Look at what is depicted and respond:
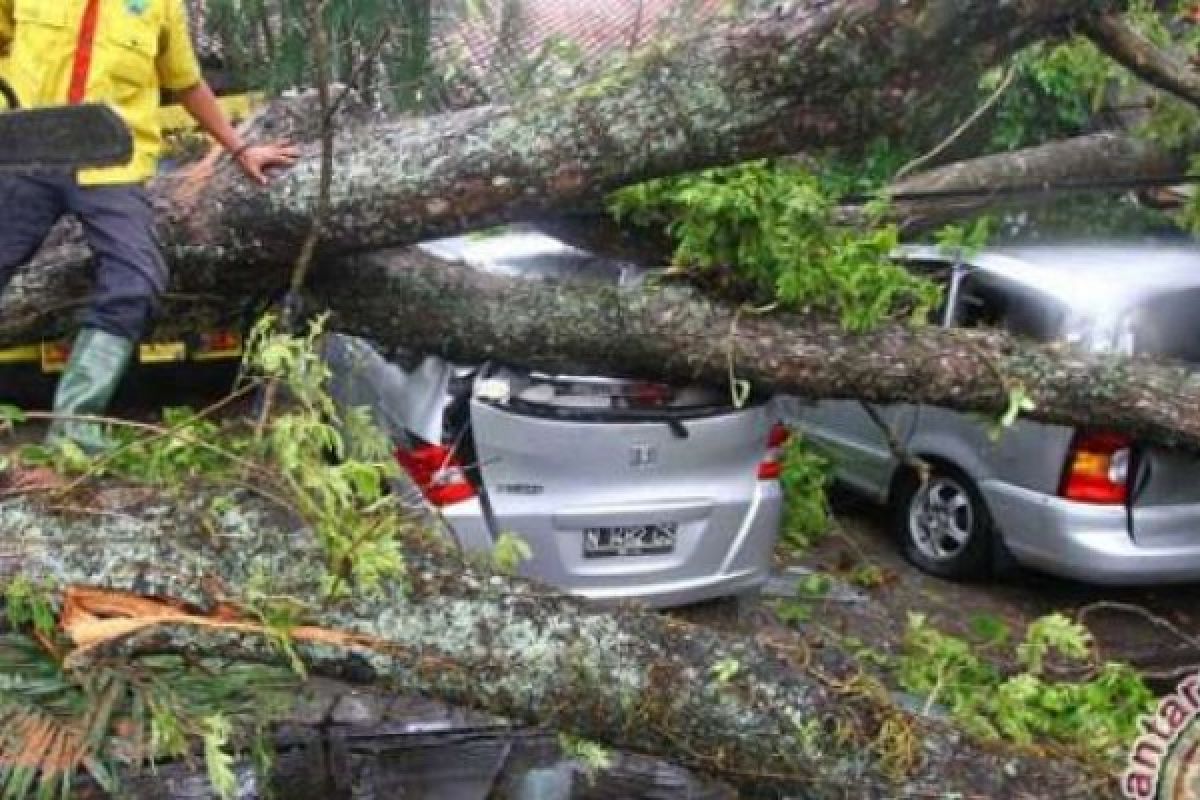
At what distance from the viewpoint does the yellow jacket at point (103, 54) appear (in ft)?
13.5

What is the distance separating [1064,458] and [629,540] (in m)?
2.17

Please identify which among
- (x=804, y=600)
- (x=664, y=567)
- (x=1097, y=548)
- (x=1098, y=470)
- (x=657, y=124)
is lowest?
(x=804, y=600)

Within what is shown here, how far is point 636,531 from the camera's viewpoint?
562 cm

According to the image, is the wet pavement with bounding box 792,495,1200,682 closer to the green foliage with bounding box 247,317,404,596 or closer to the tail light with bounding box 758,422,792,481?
the tail light with bounding box 758,422,792,481

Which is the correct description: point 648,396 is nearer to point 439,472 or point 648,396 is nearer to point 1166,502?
point 439,472

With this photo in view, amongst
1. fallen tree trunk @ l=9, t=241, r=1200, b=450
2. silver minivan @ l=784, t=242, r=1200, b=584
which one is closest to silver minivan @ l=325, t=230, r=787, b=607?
fallen tree trunk @ l=9, t=241, r=1200, b=450

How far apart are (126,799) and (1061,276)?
4.64 meters

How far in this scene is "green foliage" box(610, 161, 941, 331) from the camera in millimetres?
4762

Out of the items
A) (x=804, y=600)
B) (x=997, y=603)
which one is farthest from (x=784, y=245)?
(x=997, y=603)

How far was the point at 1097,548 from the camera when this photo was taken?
6684mm

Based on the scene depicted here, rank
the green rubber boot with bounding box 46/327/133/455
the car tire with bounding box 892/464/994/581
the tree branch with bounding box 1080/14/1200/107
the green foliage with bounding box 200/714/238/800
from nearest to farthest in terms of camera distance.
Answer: the green foliage with bounding box 200/714/238/800, the green rubber boot with bounding box 46/327/133/455, the tree branch with bounding box 1080/14/1200/107, the car tire with bounding box 892/464/994/581

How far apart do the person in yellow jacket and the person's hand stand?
0.32m

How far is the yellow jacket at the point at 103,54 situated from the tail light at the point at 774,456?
2580mm

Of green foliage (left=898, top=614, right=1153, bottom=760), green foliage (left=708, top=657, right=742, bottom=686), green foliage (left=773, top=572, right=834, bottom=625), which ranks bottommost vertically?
green foliage (left=773, top=572, right=834, bottom=625)
